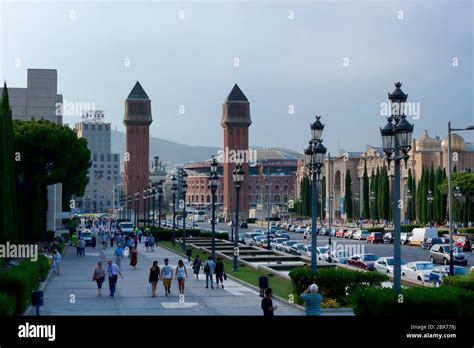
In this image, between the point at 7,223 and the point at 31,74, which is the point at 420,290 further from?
the point at 31,74

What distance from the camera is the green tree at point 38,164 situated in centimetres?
4714

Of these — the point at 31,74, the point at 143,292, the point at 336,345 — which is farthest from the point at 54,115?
the point at 336,345

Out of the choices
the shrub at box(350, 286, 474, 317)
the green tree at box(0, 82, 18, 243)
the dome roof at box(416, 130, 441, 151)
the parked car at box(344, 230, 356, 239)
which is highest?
the dome roof at box(416, 130, 441, 151)

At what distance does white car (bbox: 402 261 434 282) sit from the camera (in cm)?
3216

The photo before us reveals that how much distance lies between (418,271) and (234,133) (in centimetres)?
11207

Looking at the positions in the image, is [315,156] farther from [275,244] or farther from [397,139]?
[275,244]

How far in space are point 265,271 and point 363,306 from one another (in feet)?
57.3

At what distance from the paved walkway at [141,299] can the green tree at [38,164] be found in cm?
1300

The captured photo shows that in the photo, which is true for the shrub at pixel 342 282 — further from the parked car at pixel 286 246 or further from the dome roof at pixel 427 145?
the dome roof at pixel 427 145

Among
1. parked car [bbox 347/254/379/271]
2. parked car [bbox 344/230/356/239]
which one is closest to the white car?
parked car [bbox 347/254/379/271]

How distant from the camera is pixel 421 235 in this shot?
60.8 metres

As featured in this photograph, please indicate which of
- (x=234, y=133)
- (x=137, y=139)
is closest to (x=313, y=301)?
(x=234, y=133)

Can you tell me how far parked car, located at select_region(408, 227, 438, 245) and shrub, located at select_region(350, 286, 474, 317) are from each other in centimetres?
4347

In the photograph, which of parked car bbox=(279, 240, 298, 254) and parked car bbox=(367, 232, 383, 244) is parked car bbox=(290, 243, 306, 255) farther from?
parked car bbox=(367, 232, 383, 244)
